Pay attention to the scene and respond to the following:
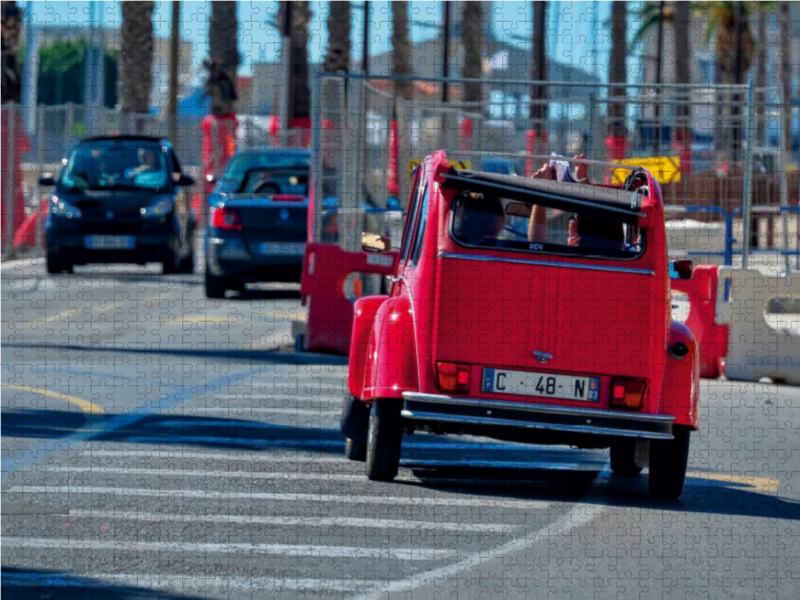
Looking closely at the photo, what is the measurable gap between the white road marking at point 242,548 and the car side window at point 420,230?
2.19m

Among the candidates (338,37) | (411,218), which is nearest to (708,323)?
(411,218)

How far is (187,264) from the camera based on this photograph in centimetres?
2238

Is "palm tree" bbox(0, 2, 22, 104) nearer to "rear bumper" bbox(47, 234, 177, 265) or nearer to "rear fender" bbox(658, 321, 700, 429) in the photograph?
"rear bumper" bbox(47, 234, 177, 265)

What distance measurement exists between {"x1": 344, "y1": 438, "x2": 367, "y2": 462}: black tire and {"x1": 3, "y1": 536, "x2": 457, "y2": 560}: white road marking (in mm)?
2351

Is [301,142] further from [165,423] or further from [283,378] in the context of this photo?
[165,423]

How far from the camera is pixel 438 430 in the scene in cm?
798

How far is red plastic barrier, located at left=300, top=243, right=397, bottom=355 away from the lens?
1401 centimetres

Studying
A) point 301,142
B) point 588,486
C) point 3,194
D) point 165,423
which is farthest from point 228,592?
point 301,142

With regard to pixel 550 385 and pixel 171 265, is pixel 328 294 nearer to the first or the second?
pixel 550 385

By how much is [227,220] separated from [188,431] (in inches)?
319

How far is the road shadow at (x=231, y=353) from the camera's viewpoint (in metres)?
13.9

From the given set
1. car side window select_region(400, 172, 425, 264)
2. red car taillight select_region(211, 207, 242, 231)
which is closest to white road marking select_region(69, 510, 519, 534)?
car side window select_region(400, 172, 425, 264)

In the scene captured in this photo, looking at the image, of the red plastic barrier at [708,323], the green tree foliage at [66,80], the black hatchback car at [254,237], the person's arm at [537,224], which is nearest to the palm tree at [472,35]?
the green tree foliage at [66,80]

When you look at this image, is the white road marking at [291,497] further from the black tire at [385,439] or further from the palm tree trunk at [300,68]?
the palm tree trunk at [300,68]
